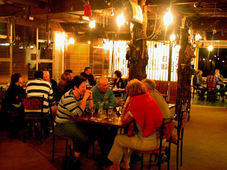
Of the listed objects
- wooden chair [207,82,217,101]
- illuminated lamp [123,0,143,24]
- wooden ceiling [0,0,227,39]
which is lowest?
wooden chair [207,82,217,101]

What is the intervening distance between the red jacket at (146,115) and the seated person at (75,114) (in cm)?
84

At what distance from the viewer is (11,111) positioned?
18.2 feet

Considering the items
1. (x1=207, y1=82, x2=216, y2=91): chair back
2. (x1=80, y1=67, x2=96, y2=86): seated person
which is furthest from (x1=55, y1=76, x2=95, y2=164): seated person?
(x1=207, y1=82, x2=216, y2=91): chair back

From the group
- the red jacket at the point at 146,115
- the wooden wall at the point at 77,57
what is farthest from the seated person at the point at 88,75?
the red jacket at the point at 146,115

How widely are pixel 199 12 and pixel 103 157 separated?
5400 millimetres

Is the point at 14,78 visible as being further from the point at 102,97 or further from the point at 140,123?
the point at 140,123

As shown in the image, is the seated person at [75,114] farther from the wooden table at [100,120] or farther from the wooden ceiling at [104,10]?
the wooden ceiling at [104,10]

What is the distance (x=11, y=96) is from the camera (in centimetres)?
547

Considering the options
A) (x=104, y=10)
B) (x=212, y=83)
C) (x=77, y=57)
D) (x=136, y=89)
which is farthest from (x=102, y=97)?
(x=212, y=83)

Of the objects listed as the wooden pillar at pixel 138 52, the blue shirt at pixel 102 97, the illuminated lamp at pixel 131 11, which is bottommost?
the blue shirt at pixel 102 97

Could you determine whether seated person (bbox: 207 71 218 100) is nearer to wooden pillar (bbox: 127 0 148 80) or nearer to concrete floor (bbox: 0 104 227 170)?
concrete floor (bbox: 0 104 227 170)

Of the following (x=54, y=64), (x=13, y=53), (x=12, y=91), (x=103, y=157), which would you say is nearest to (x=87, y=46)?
(x=54, y=64)

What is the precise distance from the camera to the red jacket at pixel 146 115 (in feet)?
10.6

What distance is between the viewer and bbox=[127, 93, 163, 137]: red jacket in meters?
3.24
